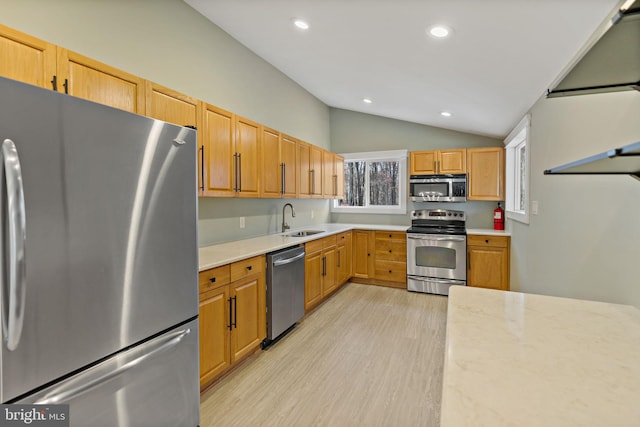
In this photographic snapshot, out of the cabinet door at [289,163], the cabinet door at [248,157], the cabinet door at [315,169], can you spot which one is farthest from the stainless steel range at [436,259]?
the cabinet door at [248,157]

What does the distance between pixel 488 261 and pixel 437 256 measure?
Answer: 0.64 m

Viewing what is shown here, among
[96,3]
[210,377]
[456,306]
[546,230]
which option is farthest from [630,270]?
[96,3]

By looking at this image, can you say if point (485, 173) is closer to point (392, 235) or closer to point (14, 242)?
point (392, 235)

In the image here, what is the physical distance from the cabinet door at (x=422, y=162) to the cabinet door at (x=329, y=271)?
1881 millimetres

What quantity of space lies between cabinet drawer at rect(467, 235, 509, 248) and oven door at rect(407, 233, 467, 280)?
0.10 m

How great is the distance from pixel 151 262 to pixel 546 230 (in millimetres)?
2755

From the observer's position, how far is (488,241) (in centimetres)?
417

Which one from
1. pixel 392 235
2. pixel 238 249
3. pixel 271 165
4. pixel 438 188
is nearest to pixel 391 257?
pixel 392 235

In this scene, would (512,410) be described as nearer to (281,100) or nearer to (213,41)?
(213,41)

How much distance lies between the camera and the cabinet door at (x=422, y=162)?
4.78 meters

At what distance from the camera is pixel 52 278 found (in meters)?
1.09

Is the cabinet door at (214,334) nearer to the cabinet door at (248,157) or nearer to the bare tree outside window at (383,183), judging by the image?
the cabinet door at (248,157)

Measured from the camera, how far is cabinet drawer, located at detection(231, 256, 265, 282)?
7.72 feet

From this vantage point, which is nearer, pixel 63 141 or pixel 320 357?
pixel 63 141
